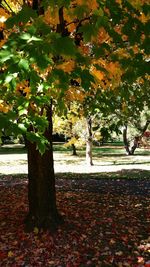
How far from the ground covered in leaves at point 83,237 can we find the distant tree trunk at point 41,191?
0.86ft

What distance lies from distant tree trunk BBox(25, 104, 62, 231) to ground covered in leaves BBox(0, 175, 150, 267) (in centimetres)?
26

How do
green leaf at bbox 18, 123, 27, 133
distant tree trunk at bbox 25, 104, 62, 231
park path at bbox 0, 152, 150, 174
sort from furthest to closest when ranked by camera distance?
1. park path at bbox 0, 152, 150, 174
2. distant tree trunk at bbox 25, 104, 62, 231
3. green leaf at bbox 18, 123, 27, 133

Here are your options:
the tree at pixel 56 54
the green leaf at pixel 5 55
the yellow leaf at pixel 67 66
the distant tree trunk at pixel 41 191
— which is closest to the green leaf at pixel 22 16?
the tree at pixel 56 54

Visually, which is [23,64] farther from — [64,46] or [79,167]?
[79,167]

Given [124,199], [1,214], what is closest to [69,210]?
[1,214]

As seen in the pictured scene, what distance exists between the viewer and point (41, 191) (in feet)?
26.5

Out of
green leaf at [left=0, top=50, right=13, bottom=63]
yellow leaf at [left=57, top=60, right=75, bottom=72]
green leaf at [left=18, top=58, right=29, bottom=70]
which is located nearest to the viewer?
green leaf at [left=18, top=58, right=29, bottom=70]

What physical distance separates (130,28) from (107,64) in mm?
1446

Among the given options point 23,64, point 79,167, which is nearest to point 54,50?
point 23,64

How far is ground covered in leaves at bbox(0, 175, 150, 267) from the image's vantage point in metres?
6.68

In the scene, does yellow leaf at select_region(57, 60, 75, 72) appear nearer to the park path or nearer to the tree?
the tree

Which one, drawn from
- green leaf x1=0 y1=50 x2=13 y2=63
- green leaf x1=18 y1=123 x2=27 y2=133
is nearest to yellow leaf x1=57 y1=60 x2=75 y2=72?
green leaf x1=18 y1=123 x2=27 y2=133

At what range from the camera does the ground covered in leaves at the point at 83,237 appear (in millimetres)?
6684

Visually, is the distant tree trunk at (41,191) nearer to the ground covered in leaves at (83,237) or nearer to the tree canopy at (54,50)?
the ground covered in leaves at (83,237)
